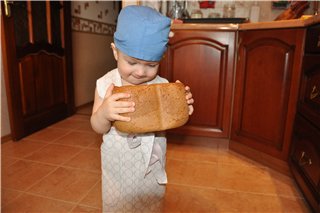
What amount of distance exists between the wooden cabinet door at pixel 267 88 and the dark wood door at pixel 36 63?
1580 millimetres

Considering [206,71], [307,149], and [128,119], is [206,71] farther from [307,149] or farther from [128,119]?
[128,119]

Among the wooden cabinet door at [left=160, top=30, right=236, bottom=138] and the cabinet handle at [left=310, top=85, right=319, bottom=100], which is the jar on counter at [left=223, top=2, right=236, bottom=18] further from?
the cabinet handle at [left=310, top=85, right=319, bottom=100]

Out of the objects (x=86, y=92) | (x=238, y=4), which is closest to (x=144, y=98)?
(x=238, y=4)

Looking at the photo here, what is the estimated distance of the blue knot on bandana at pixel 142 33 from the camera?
62cm

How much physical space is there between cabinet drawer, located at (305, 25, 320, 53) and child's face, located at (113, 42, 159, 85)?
877mm

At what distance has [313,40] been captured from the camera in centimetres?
122

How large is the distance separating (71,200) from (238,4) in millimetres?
1846

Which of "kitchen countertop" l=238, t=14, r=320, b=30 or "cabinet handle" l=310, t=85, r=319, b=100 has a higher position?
"kitchen countertop" l=238, t=14, r=320, b=30

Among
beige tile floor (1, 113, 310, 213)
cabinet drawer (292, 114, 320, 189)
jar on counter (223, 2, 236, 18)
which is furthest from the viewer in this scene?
jar on counter (223, 2, 236, 18)

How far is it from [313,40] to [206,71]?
676 mm

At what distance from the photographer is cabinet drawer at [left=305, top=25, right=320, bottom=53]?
117 centimetres

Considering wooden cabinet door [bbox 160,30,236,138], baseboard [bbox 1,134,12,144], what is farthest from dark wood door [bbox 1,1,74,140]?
wooden cabinet door [bbox 160,30,236,138]

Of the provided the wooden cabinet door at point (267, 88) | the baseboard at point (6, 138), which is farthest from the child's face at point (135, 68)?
the baseboard at point (6, 138)

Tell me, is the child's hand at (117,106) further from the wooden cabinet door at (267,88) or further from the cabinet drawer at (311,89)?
the wooden cabinet door at (267,88)
